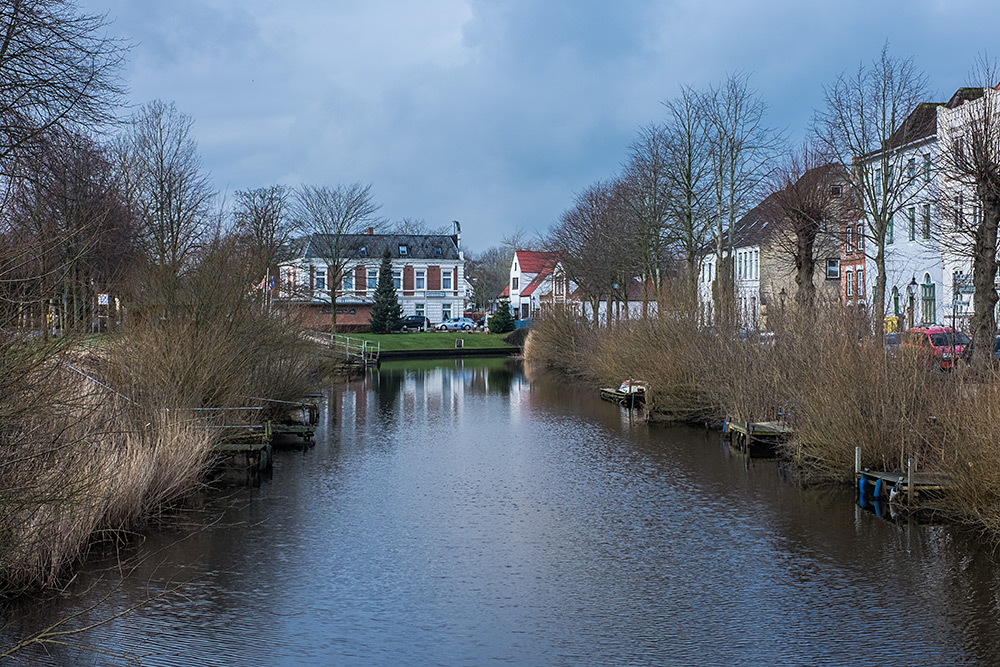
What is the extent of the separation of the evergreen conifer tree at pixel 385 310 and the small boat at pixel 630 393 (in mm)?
42547

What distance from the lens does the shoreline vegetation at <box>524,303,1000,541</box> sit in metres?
13.4

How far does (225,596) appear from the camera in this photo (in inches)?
457

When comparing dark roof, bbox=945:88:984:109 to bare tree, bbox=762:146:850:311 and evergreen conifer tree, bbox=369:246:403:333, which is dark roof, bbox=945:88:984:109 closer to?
bare tree, bbox=762:146:850:311

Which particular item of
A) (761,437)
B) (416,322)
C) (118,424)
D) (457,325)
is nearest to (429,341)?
(416,322)

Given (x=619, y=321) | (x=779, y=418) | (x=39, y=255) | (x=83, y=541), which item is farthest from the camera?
(x=619, y=321)

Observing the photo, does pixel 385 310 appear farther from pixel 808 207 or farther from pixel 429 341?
pixel 808 207

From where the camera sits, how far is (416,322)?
81.2 m

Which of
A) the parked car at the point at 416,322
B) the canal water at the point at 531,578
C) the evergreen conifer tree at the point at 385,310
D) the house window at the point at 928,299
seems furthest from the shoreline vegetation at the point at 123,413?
the parked car at the point at 416,322

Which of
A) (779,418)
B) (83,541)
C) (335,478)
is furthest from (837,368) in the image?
(83,541)

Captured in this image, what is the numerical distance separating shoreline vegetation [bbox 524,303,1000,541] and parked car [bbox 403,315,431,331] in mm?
50975

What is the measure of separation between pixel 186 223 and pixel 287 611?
94.4ft

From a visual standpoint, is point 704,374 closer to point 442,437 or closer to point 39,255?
point 442,437

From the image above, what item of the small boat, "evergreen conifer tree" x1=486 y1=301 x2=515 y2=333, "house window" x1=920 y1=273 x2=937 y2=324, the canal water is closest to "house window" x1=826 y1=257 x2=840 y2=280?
"house window" x1=920 y1=273 x2=937 y2=324

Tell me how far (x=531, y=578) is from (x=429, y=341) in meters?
55.0
